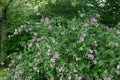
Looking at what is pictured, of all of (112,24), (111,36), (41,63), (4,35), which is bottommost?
(4,35)

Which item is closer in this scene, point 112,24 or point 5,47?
point 112,24

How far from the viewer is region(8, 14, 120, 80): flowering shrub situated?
4.75 m

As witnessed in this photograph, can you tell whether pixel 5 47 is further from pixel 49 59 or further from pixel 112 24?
pixel 49 59

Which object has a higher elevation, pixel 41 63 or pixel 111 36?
pixel 111 36

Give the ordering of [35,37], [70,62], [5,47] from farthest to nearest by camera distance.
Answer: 1. [5,47]
2. [35,37]
3. [70,62]

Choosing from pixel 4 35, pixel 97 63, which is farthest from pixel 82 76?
pixel 4 35

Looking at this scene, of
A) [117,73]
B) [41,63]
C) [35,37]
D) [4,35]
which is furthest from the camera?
[4,35]

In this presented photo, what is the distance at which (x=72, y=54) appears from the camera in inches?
192

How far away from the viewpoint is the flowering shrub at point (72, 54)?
15.6ft

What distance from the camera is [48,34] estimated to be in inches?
218

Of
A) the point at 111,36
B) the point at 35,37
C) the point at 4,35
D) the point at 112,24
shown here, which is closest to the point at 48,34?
the point at 35,37

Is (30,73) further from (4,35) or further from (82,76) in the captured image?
(4,35)

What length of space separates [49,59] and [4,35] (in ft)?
24.5

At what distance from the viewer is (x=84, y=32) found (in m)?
5.05
